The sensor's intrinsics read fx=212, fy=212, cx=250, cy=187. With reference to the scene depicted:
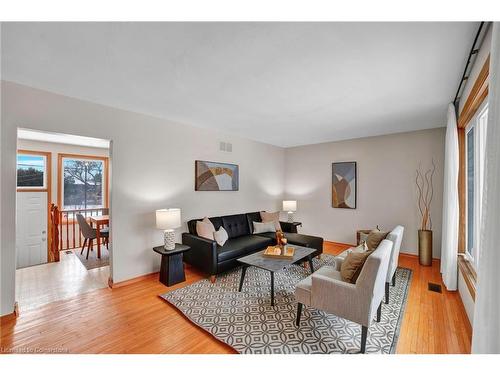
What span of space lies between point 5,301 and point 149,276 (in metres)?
1.46

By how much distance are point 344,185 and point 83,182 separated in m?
6.27

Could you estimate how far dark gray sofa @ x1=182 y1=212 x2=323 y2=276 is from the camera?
120 inches

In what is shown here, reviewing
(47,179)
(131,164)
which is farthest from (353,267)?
(47,179)

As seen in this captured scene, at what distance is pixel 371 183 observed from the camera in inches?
181

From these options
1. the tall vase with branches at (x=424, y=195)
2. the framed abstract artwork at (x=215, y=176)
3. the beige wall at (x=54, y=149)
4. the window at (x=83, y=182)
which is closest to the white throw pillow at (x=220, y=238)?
the framed abstract artwork at (x=215, y=176)

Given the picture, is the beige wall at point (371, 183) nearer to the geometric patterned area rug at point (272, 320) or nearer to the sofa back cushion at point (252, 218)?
the sofa back cushion at point (252, 218)

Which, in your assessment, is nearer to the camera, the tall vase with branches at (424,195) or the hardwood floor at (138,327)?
the hardwood floor at (138,327)

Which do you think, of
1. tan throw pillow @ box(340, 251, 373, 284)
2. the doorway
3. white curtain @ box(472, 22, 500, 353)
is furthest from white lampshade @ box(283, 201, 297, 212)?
white curtain @ box(472, 22, 500, 353)

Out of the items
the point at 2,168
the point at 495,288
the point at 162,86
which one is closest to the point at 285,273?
the point at 495,288

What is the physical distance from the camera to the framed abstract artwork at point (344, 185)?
15.7 ft

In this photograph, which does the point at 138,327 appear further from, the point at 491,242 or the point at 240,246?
the point at 491,242

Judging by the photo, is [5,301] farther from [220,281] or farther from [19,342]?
[220,281]

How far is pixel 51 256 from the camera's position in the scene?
12.8 ft

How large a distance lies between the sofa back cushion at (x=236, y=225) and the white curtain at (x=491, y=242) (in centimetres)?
335
